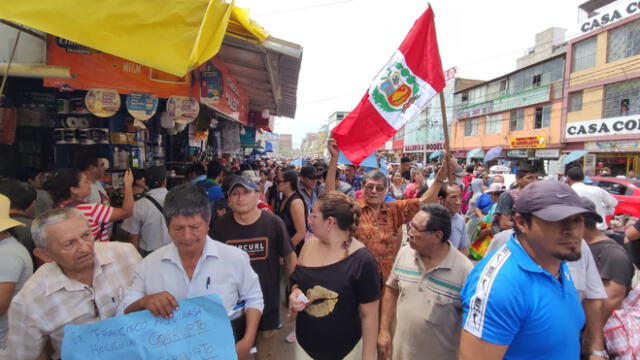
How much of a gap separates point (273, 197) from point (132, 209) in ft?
9.90

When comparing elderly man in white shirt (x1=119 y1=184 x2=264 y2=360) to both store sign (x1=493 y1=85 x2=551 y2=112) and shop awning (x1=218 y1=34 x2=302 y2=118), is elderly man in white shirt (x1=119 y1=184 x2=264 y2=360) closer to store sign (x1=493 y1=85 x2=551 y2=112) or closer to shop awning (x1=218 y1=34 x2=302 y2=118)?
shop awning (x1=218 y1=34 x2=302 y2=118)

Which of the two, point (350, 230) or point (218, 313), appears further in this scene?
point (350, 230)

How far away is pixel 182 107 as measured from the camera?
4.28m

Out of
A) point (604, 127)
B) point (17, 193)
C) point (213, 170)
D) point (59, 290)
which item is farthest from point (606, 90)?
point (17, 193)

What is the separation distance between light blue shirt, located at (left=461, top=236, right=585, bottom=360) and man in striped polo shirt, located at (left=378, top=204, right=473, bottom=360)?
2.09 feet

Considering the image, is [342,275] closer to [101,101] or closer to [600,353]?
[600,353]

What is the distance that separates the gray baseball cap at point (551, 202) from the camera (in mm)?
1437

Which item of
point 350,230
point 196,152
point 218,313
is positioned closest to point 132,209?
point 218,313

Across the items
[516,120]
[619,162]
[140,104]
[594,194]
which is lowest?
[594,194]

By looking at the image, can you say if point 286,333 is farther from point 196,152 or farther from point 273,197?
point 196,152

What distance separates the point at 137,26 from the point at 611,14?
2685 centimetres

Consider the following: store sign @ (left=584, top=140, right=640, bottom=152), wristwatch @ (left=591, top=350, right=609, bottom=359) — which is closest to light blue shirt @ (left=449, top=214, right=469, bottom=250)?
wristwatch @ (left=591, top=350, right=609, bottom=359)

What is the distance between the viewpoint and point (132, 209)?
3.31 metres

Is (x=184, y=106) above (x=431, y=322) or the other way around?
above
